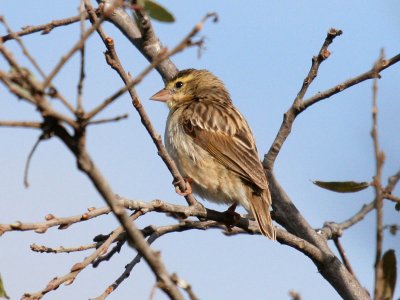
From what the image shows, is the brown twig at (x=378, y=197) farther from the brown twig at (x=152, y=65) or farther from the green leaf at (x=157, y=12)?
the green leaf at (x=157, y=12)

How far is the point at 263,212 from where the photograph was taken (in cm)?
501

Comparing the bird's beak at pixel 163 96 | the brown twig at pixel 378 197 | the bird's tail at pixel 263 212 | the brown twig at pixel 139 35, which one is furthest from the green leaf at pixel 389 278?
the bird's beak at pixel 163 96

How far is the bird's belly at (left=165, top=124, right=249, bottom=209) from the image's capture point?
17.8ft

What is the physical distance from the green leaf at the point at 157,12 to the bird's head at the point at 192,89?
2.92m

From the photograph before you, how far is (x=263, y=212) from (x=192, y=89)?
233 cm

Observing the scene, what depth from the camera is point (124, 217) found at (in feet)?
6.82

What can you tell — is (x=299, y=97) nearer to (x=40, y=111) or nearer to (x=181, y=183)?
(x=181, y=183)

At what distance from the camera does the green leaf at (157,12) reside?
3.45 metres

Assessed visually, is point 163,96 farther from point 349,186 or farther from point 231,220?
point 349,186

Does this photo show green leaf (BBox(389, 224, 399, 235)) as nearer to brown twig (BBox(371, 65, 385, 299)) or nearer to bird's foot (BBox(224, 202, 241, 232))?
brown twig (BBox(371, 65, 385, 299))

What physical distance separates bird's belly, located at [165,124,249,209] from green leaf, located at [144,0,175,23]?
2107mm

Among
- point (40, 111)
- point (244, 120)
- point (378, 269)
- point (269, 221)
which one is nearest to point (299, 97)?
point (269, 221)

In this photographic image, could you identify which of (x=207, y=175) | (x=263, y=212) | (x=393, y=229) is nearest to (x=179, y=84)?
(x=207, y=175)

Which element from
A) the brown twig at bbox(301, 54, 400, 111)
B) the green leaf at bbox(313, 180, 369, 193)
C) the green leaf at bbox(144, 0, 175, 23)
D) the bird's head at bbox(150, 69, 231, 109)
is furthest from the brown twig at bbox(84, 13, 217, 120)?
the bird's head at bbox(150, 69, 231, 109)
